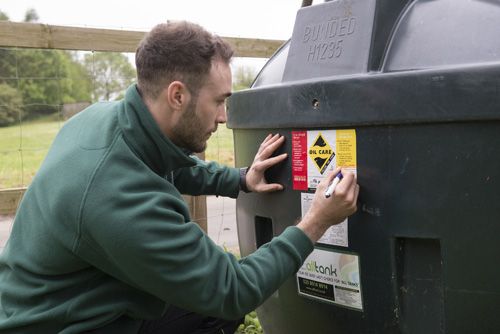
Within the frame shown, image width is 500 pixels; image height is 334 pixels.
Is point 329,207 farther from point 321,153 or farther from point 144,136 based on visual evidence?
point 144,136

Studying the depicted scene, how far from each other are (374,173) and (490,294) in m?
0.38

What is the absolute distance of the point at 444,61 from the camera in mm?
1332

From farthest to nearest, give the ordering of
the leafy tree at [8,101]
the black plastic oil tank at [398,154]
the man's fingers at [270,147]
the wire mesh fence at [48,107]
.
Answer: the leafy tree at [8,101] < the wire mesh fence at [48,107] < the man's fingers at [270,147] < the black plastic oil tank at [398,154]

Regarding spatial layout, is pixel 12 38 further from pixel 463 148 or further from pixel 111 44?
pixel 463 148

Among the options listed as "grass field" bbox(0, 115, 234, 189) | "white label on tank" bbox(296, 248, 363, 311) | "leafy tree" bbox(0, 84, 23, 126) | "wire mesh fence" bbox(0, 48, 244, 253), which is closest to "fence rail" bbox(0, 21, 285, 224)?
"wire mesh fence" bbox(0, 48, 244, 253)

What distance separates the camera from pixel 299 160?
1606 millimetres

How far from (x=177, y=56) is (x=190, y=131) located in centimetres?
20

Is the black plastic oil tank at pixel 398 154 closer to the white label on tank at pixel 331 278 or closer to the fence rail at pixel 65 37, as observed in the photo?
the white label on tank at pixel 331 278

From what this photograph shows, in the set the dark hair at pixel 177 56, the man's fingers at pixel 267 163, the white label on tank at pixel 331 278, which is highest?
the dark hair at pixel 177 56

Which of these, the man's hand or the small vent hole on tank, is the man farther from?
the small vent hole on tank

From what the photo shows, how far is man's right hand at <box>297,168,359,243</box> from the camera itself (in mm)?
1426

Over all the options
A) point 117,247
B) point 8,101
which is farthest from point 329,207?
point 8,101

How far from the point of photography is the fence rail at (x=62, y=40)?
303cm

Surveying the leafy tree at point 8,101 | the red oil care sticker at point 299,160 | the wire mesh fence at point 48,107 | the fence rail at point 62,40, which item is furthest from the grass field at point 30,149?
the red oil care sticker at point 299,160
